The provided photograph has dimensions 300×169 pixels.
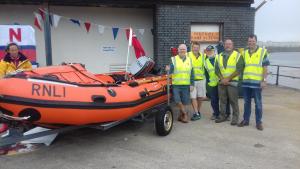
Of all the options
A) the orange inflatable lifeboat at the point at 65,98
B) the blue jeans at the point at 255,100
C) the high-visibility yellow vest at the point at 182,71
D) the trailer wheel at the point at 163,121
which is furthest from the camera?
the high-visibility yellow vest at the point at 182,71

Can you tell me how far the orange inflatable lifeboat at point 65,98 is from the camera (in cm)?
483

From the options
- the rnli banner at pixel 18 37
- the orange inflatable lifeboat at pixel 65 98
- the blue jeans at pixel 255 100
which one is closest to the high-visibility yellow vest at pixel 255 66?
the blue jeans at pixel 255 100

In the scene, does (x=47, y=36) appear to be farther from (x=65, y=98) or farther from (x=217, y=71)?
(x=65, y=98)

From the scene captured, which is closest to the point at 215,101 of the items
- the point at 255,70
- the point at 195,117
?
the point at 195,117

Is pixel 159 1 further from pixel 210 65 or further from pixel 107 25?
pixel 210 65

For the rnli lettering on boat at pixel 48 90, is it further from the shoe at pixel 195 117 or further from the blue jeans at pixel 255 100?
the blue jeans at pixel 255 100

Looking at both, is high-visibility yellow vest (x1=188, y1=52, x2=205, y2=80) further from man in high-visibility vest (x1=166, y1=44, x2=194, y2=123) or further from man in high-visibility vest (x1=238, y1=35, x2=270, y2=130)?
man in high-visibility vest (x1=238, y1=35, x2=270, y2=130)

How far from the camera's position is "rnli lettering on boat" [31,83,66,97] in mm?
4895

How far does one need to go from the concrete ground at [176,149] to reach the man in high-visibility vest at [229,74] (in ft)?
1.73

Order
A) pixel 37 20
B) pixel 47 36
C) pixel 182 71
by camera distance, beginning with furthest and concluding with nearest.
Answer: pixel 37 20
pixel 47 36
pixel 182 71

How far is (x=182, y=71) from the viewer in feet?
24.3

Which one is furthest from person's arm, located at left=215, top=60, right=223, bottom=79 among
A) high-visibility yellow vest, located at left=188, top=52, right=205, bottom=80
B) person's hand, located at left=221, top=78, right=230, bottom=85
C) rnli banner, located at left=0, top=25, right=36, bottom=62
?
Result: rnli banner, located at left=0, top=25, right=36, bottom=62

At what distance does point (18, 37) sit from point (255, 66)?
17.2 feet

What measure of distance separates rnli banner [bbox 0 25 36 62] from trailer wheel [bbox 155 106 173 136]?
11.7ft
